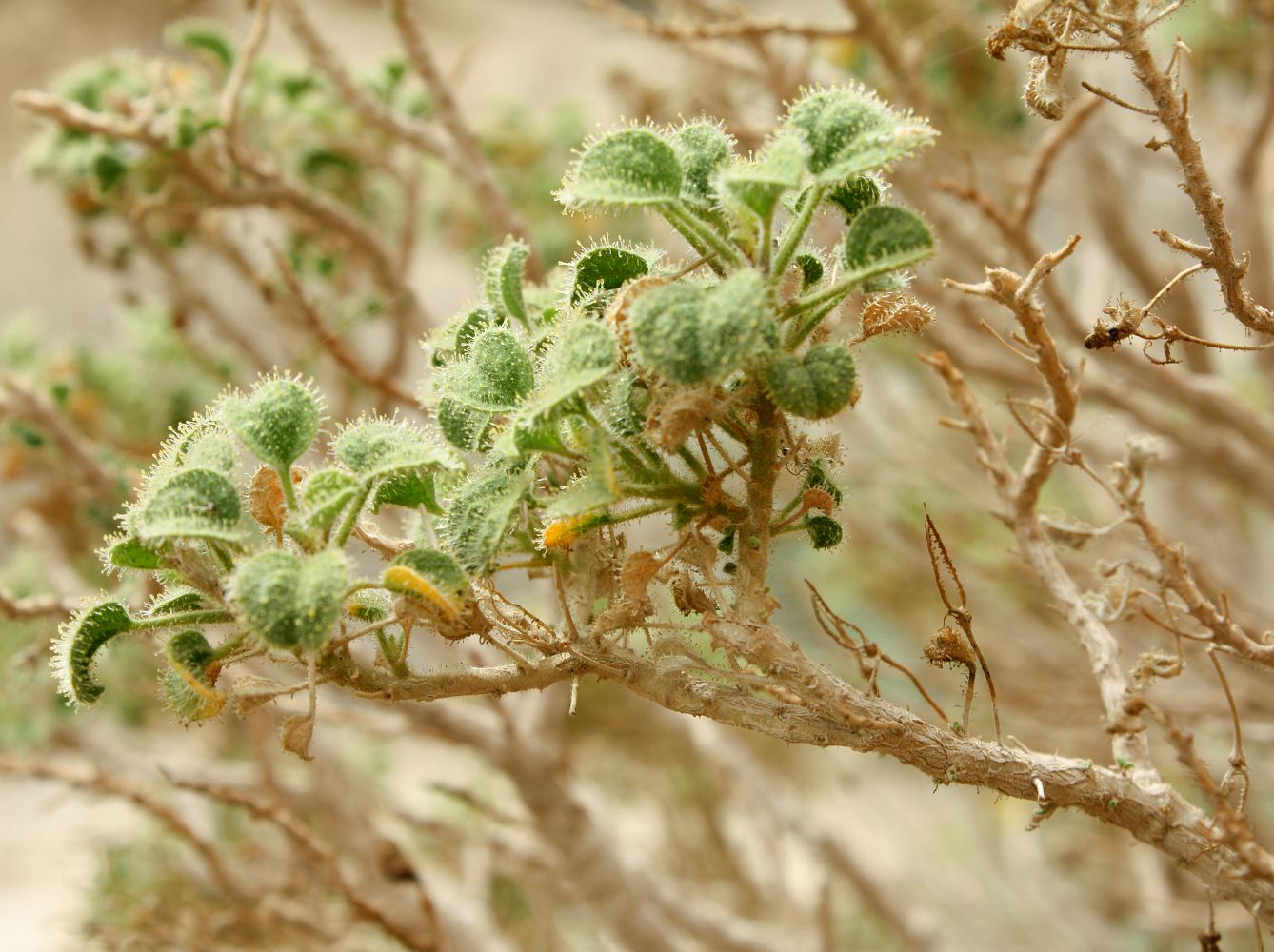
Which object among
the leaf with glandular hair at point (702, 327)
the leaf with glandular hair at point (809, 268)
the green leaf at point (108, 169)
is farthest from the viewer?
the green leaf at point (108, 169)

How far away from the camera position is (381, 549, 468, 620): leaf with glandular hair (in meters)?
0.56

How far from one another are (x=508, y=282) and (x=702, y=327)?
181mm

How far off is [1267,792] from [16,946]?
8.56 feet

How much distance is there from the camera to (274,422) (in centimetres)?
61

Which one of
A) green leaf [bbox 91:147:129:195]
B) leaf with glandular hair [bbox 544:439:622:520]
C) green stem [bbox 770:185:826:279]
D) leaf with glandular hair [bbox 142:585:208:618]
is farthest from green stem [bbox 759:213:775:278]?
green leaf [bbox 91:147:129:195]

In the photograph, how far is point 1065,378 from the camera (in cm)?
73

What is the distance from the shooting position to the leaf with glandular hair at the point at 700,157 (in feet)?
1.95

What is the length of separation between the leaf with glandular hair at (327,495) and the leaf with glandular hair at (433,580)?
38 mm

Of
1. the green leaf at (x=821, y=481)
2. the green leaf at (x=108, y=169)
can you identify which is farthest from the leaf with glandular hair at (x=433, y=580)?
the green leaf at (x=108, y=169)

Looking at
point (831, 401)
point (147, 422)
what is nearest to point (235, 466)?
point (831, 401)

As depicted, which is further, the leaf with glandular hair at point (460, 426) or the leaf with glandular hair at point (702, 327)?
the leaf with glandular hair at point (460, 426)

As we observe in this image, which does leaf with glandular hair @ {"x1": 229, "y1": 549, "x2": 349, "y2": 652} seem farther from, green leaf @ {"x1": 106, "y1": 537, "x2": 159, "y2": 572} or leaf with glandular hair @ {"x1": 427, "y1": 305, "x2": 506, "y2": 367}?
leaf with glandular hair @ {"x1": 427, "y1": 305, "x2": 506, "y2": 367}

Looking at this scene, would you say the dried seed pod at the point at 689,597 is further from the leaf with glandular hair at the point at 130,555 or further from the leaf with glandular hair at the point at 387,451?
the leaf with glandular hair at the point at 130,555

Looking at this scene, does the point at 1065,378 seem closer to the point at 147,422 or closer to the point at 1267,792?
the point at 147,422
